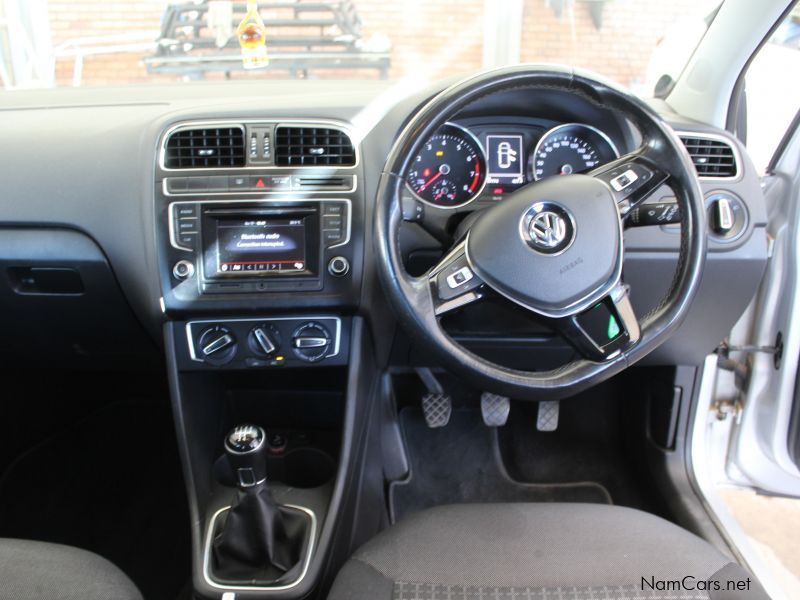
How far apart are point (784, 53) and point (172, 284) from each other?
58.3 inches

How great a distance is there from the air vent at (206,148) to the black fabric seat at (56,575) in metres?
0.69

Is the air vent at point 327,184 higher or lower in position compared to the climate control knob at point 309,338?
higher

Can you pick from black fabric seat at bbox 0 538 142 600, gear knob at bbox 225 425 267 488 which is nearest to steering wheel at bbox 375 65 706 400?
gear knob at bbox 225 425 267 488

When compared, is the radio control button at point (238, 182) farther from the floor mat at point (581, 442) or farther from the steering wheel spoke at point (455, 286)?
the floor mat at point (581, 442)

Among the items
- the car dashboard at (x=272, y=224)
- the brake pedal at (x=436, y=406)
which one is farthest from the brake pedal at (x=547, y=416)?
the car dashboard at (x=272, y=224)

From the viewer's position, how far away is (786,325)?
5.35 ft

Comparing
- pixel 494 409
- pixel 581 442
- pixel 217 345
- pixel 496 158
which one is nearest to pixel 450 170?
pixel 496 158

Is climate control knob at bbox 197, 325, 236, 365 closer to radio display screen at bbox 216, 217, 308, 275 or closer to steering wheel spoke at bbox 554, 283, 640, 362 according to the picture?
radio display screen at bbox 216, 217, 308, 275

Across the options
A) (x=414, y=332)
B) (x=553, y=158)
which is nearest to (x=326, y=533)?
(x=414, y=332)

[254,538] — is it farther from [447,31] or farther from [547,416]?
[447,31]

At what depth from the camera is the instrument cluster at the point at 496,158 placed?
4.17ft

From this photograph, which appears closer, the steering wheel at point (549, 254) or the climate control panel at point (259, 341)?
the steering wheel at point (549, 254)

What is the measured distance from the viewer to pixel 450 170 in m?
1.28

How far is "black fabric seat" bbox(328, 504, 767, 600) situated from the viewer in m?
0.98
